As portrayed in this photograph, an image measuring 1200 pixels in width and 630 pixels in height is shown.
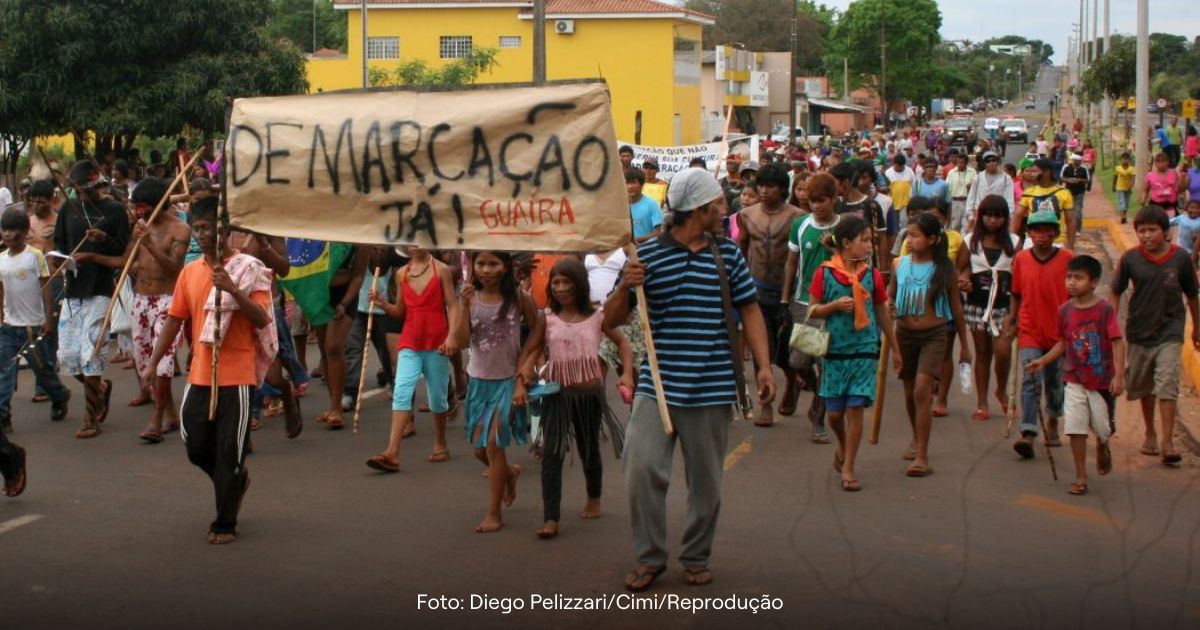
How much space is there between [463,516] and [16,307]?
4.25 meters

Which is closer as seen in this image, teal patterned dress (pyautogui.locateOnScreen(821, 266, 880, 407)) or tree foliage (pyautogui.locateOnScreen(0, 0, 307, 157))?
teal patterned dress (pyautogui.locateOnScreen(821, 266, 880, 407))

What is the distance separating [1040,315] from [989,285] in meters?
1.38

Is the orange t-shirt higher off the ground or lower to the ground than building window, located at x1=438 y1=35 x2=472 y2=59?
lower

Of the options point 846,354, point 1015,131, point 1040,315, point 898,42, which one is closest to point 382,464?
point 846,354

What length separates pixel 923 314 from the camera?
8648 millimetres

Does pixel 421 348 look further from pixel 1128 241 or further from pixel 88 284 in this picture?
pixel 1128 241

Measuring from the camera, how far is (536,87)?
5.89 meters

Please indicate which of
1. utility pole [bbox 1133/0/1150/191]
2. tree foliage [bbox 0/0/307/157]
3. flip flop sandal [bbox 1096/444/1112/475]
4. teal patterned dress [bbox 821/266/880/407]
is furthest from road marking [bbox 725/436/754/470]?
utility pole [bbox 1133/0/1150/191]

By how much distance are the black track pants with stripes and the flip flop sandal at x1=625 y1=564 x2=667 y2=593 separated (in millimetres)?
2106

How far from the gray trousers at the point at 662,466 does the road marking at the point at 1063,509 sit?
2308 millimetres

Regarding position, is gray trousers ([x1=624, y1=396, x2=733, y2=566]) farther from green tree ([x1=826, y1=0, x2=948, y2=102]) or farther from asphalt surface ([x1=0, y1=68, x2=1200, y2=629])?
green tree ([x1=826, y1=0, x2=948, y2=102])

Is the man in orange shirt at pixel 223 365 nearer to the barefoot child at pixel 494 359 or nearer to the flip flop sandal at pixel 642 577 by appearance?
the barefoot child at pixel 494 359

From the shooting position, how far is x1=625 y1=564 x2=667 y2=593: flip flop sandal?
610 centimetres

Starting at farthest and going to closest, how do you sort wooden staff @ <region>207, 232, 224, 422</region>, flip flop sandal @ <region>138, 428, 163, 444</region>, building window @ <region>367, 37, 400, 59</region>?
building window @ <region>367, 37, 400, 59</region>, flip flop sandal @ <region>138, 428, 163, 444</region>, wooden staff @ <region>207, 232, 224, 422</region>
